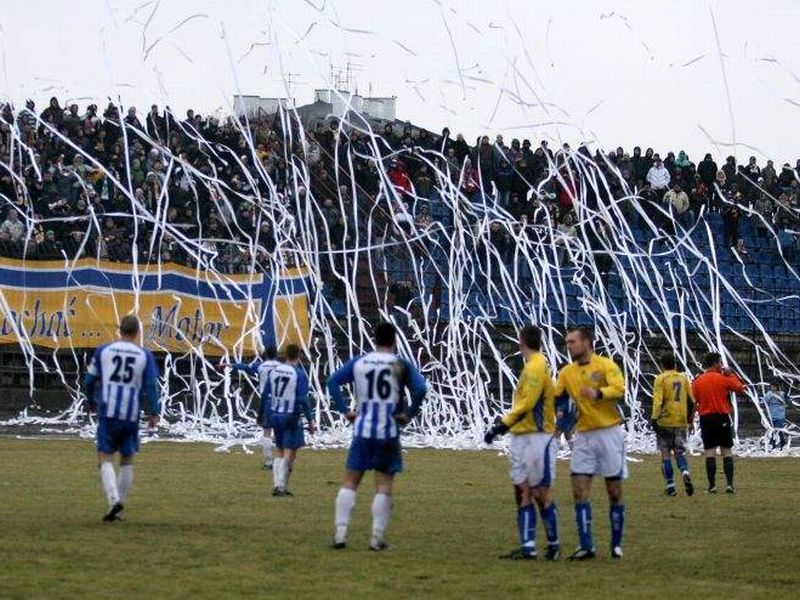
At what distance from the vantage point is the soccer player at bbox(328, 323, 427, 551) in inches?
574

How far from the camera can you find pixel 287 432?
21.7m

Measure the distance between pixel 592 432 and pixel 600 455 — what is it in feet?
0.63

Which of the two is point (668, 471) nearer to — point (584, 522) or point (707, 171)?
point (584, 522)

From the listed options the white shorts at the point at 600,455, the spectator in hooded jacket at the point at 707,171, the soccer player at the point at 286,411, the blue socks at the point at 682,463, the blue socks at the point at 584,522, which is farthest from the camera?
the spectator in hooded jacket at the point at 707,171

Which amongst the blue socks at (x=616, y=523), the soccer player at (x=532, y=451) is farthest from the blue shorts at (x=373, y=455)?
the blue socks at (x=616, y=523)

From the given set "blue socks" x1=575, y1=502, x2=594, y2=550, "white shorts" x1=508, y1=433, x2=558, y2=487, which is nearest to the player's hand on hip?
"white shorts" x1=508, y1=433, x2=558, y2=487

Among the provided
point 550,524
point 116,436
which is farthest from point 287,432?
point 550,524

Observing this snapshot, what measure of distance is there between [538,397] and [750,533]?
3.87m

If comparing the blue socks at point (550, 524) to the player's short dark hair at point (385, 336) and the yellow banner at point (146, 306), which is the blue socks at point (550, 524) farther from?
the yellow banner at point (146, 306)

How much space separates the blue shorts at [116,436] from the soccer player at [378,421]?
8.82 feet

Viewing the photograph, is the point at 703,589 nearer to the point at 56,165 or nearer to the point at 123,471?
the point at 123,471

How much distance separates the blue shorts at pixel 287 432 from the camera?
21484mm

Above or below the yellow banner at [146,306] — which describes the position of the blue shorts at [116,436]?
below

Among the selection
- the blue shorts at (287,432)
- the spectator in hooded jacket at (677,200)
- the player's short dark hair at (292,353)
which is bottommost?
the blue shorts at (287,432)
